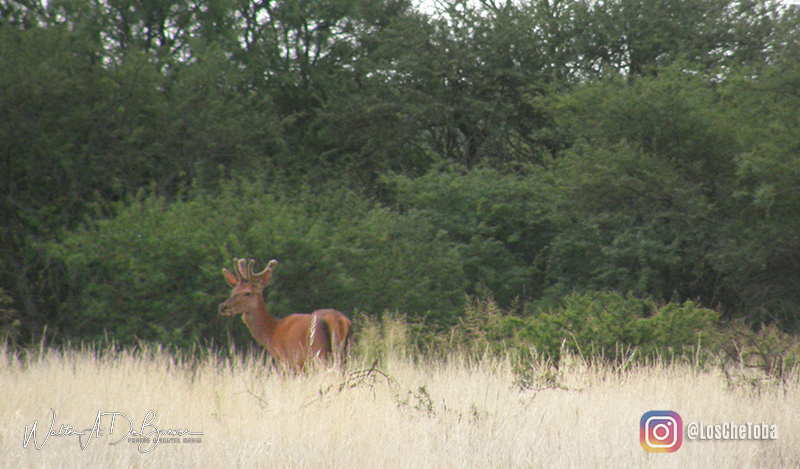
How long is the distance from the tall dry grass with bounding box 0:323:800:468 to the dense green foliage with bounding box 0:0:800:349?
2372 millimetres

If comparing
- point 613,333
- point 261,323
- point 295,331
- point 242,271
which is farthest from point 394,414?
point 613,333

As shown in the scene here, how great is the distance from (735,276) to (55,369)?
13.9 m

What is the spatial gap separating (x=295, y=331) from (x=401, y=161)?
1777 centimetres

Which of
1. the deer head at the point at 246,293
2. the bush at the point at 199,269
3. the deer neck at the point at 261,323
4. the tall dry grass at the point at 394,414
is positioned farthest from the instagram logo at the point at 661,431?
the bush at the point at 199,269

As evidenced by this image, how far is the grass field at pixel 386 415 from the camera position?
480cm

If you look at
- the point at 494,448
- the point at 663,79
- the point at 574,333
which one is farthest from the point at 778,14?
the point at 494,448

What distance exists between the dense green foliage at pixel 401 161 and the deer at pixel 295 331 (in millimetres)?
2731

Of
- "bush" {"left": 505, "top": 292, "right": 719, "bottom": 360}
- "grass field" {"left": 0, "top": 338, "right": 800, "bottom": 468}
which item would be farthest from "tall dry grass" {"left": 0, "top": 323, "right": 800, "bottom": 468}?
"bush" {"left": 505, "top": 292, "right": 719, "bottom": 360}

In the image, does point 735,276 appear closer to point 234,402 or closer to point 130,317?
point 130,317

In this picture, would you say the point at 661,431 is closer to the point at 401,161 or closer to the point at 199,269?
the point at 199,269

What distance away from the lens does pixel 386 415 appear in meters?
5.59

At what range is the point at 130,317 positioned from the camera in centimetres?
1221
